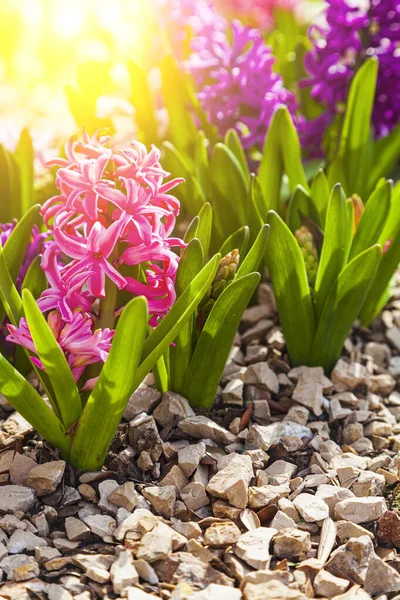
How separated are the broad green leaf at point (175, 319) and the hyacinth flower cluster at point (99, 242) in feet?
0.13

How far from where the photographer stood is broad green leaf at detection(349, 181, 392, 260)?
2322 millimetres

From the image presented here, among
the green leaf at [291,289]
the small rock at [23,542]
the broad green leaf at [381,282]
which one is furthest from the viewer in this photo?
the broad green leaf at [381,282]

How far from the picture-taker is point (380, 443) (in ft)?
7.03

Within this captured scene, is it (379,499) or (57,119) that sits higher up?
(57,119)

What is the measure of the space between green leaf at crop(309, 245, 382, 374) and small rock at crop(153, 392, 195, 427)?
1.64 ft

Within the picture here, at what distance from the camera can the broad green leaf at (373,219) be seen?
232 cm

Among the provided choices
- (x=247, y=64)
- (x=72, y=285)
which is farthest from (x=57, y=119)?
(x=72, y=285)

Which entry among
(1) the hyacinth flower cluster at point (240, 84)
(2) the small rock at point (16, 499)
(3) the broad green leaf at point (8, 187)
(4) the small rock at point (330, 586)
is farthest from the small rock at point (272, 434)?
(1) the hyacinth flower cluster at point (240, 84)

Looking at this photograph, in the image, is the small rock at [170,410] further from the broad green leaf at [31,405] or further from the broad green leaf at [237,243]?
the broad green leaf at [237,243]

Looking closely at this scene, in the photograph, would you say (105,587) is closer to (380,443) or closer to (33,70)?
(380,443)

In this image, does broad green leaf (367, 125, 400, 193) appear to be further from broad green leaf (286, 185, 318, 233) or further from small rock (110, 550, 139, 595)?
small rock (110, 550, 139, 595)

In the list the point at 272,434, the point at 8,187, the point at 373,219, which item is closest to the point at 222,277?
the point at 272,434

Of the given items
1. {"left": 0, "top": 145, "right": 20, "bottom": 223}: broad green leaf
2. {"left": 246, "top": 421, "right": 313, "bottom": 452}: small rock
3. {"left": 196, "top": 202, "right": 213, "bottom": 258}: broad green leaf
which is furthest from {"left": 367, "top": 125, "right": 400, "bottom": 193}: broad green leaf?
{"left": 0, "top": 145, "right": 20, "bottom": 223}: broad green leaf

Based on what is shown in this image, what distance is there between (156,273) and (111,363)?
11.3 inches
